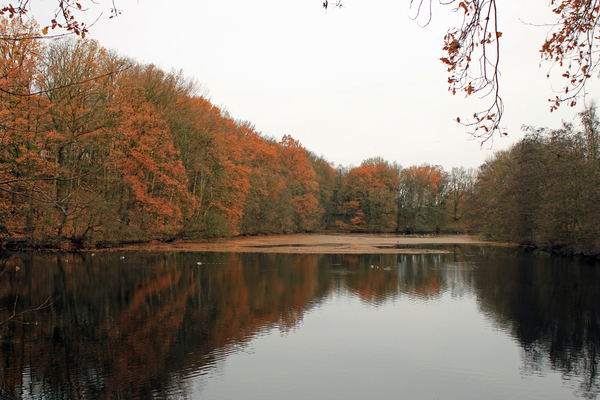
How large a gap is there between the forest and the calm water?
3681 millimetres

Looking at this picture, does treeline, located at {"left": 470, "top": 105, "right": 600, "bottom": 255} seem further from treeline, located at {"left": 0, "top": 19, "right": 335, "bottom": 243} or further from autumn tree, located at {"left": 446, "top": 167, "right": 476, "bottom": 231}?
autumn tree, located at {"left": 446, "top": 167, "right": 476, "bottom": 231}

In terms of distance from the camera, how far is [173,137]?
1166 inches

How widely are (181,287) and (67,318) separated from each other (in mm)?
4431

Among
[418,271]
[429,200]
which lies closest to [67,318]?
[418,271]

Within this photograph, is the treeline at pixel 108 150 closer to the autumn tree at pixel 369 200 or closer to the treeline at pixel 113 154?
the treeline at pixel 113 154

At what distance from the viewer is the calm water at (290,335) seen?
6.65 metres

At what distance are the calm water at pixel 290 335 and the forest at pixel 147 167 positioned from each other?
3.68 meters

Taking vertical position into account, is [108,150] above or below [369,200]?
above

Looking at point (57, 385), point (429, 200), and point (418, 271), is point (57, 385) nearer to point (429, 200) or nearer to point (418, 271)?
point (418, 271)

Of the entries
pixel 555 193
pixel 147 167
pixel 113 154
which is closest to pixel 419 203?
pixel 555 193

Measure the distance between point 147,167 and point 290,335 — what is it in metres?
19.7

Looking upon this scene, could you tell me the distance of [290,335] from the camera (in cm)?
927

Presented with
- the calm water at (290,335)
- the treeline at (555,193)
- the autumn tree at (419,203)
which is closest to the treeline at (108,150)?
the calm water at (290,335)

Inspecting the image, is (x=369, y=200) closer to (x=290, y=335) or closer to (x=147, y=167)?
(x=147, y=167)
